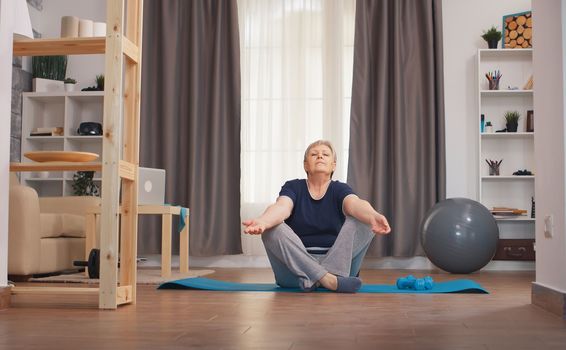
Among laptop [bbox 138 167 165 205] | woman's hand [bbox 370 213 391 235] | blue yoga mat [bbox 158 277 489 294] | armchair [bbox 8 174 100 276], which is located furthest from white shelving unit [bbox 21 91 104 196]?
woman's hand [bbox 370 213 391 235]

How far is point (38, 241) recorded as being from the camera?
4891 millimetres

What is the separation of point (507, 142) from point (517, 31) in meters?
0.96

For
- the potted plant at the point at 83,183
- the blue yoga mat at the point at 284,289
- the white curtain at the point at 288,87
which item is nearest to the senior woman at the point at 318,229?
the blue yoga mat at the point at 284,289

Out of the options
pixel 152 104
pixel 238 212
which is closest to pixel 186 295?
pixel 238 212

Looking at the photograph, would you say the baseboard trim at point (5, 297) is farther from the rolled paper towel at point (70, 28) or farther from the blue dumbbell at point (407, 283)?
the blue dumbbell at point (407, 283)

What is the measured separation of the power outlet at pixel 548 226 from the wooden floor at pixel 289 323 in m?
0.30

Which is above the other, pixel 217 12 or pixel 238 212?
pixel 217 12

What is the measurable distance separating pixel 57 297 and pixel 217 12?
385 centimetres

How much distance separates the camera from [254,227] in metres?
3.60

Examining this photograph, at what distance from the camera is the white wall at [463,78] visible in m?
6.55

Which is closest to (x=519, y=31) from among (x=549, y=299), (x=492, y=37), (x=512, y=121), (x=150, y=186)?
(x=492, y=37)

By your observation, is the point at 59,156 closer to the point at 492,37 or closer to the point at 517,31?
the point at 492,37

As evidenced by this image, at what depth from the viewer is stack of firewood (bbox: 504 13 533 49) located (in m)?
6.46

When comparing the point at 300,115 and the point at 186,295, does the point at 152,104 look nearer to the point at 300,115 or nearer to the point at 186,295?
the point at 300,115
